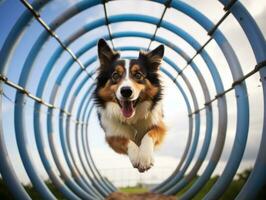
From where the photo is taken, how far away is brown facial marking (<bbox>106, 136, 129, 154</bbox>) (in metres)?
5.09

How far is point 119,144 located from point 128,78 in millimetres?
1002

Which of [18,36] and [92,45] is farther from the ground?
[92,45]

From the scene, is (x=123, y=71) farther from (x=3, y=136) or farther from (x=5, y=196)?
(x=5, y=196)

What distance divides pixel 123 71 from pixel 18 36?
57.4 inches

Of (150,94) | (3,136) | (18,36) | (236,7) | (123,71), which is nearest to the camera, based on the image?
(3,136)

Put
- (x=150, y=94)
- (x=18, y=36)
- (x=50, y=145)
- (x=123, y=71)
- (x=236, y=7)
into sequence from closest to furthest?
1. (x=236, y=7)
2. (x=18, y=36)
3. (x=123, y=71)
4. (x=150, y=94)
5. (x=50, y=145)

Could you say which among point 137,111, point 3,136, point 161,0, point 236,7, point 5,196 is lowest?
point 5,196

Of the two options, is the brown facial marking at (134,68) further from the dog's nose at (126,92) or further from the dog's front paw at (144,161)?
the dog's front paw at (144,161)

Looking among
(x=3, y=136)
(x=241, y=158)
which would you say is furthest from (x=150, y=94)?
(x=3, y=136)

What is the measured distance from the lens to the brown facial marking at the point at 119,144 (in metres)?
5.09

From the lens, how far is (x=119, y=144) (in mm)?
5156

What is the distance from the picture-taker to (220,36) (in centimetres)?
526

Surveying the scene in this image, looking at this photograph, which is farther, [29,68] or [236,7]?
[29,68]

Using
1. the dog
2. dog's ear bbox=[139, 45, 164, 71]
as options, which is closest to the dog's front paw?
the dog
